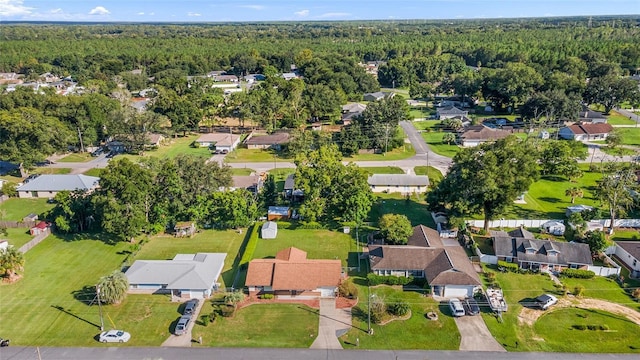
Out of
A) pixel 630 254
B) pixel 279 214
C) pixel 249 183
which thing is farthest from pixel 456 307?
pixel 249 183

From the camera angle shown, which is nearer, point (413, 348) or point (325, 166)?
point (413, 348)

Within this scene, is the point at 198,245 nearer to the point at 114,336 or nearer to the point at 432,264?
the point at 114,336

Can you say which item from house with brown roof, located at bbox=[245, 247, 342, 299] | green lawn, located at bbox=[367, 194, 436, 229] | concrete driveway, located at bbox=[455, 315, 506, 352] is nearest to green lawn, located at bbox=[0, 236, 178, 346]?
house with brown roof, located at bbox=[245, 247, 342, 299]

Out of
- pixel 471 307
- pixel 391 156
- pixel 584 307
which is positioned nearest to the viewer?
pixel 471 307

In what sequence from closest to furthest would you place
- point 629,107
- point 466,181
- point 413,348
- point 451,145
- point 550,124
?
point 413,348, point 466,181, point 451,145, point 550,124, point 629,107

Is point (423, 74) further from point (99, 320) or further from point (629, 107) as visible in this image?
point (99, 320)

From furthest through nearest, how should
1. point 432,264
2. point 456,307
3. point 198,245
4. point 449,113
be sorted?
point 449,113, point 198,245, point 432,264, point 456,307

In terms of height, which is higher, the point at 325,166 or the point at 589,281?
the point at 325,166

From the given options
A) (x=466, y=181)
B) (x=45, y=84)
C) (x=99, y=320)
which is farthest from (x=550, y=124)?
(x=45, y=84)
